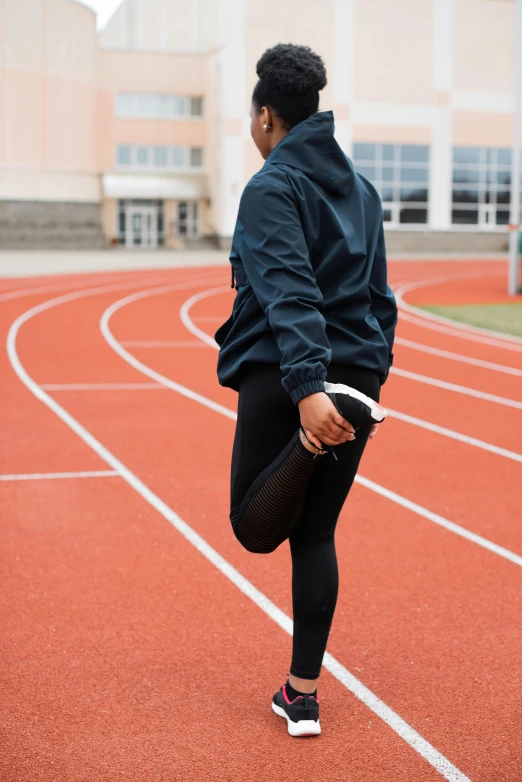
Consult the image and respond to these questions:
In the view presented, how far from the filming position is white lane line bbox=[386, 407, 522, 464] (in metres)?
7.59

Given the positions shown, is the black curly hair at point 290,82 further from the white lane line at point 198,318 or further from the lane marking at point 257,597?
the white lane line at point 198,318

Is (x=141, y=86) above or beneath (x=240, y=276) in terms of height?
above

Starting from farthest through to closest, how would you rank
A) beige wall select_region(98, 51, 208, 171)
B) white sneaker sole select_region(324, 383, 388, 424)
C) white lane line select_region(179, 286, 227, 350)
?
beige wall select_region(98, 51, 208, 171) → white lane line select_region(179, 286, 227, 350) → white sneaker sole select_region(324, 383, 388, 424)

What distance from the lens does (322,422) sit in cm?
263

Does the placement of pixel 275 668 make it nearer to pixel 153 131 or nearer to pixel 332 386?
pixel 332 386

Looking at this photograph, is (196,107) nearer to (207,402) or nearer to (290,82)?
(207,402)

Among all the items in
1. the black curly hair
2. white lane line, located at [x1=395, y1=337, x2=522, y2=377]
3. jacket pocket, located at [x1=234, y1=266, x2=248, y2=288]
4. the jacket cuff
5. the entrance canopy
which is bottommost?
white lane line, located at [x1=395, y1=337, x2=522, y2=377]

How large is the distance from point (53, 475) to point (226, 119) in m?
44.2

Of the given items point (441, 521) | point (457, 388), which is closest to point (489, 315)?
point (457, 388)

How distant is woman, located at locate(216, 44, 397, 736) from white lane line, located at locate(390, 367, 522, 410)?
6819mm

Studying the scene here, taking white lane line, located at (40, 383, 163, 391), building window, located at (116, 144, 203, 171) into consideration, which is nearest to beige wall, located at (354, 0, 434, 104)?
building window, located at (116, 144, 203, 171)

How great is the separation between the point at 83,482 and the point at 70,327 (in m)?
10.8

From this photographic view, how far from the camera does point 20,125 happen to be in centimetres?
4919

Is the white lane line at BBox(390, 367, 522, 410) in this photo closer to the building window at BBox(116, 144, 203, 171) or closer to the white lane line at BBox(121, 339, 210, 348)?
the white lane line at BBox(121, 339, 210, 348)
